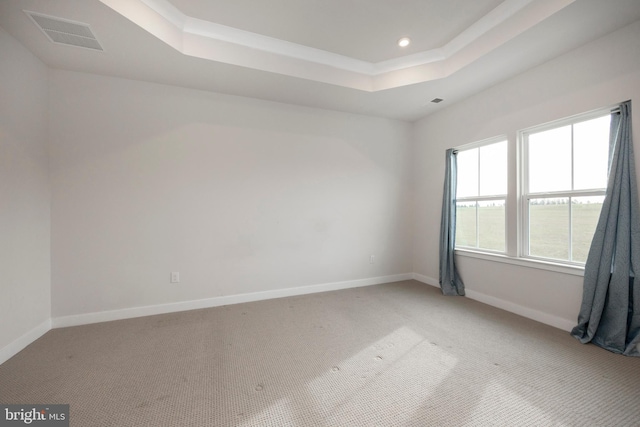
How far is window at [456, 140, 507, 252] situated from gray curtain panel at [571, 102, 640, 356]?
0.96 metres

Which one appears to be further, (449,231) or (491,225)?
(449,231)

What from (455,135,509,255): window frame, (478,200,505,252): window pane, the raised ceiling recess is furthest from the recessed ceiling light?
(478,200,505,252): window pane

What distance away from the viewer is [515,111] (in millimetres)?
2973

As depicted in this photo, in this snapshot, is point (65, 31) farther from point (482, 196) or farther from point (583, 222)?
point (583, 222)

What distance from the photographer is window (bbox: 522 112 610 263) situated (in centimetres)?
246

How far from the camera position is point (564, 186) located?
8.76 feet

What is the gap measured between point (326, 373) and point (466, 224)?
299cm

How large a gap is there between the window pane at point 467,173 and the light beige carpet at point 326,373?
5.68ft

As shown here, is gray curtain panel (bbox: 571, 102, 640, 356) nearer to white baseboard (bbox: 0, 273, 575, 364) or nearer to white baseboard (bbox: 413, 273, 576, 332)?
white baseboard (bbox: 413, 273, 576, 332)

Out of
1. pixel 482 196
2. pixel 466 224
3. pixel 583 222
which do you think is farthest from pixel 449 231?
pixel 583 222

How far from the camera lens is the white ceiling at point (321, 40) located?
2.07 meters

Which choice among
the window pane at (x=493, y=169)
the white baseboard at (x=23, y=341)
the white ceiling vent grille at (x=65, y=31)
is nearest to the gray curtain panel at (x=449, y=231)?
the window pane at (x=493, y=169)

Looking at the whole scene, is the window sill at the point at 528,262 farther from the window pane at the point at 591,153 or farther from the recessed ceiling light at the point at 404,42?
the recessed ceiling light at the point at 404,42

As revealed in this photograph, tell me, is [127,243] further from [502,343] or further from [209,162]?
[502,343]
